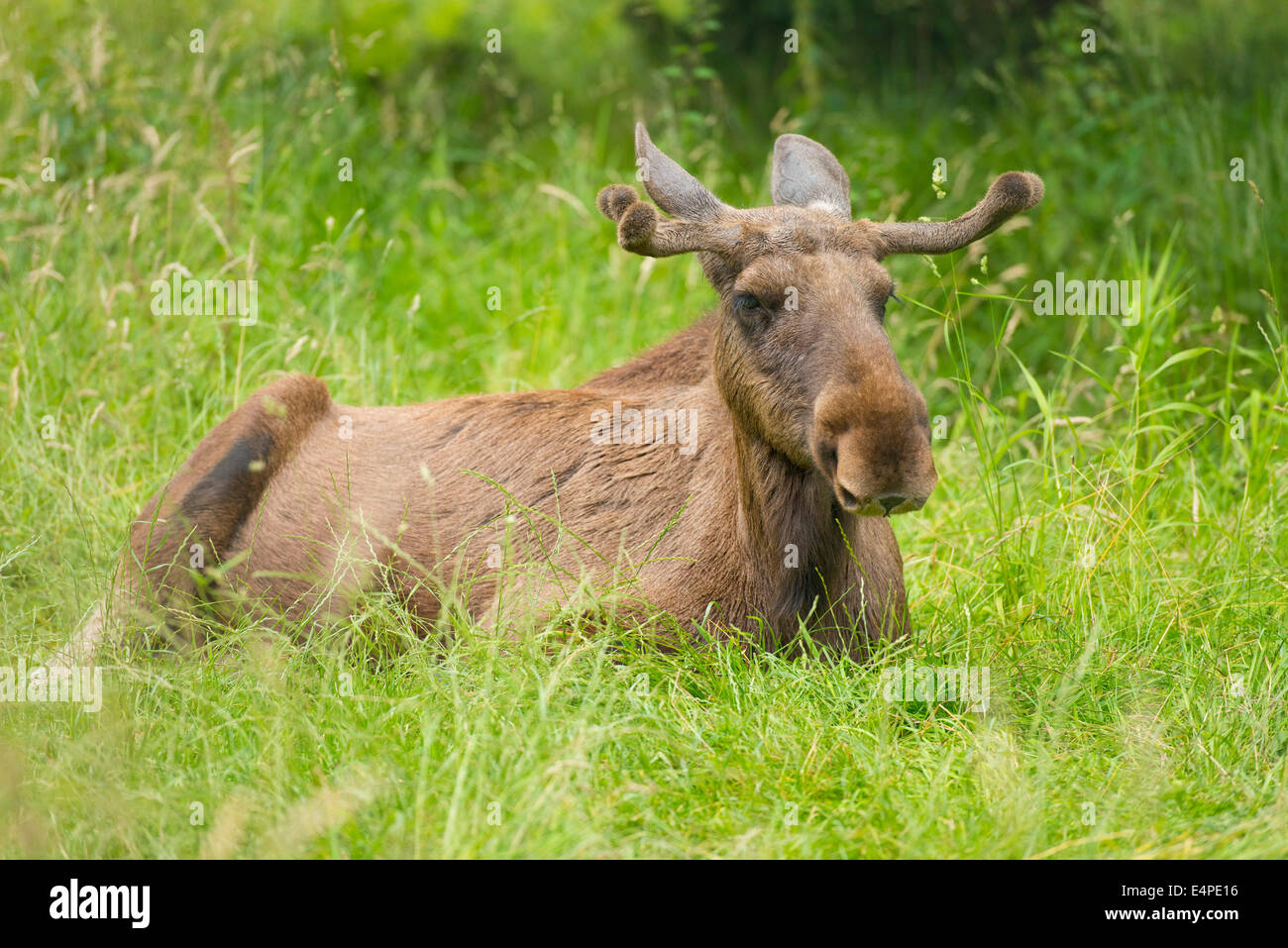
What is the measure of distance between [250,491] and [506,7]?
7.50 metres

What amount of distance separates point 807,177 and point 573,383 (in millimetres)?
2750

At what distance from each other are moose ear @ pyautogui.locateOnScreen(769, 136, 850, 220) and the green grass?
51 centimetres

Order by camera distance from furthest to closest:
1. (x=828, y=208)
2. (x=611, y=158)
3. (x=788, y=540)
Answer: (x=611, y=158), (x=828, y=208), (x=788, y=540)

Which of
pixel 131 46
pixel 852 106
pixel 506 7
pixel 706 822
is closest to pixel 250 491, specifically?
Result: pixel 706 822

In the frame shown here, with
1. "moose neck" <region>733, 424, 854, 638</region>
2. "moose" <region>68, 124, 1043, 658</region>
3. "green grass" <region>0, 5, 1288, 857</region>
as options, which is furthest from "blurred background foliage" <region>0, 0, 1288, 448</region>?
"moose neck" <region>733, 424, 854, 638</region>

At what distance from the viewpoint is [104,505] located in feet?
21.2

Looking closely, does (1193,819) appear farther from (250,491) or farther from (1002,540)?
(250,491)

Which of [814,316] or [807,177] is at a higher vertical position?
[807,177]

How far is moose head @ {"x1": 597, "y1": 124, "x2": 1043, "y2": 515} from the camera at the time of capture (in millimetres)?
4289

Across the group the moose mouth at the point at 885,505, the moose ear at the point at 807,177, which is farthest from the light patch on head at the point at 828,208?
the moose mouth at the point at 885,505

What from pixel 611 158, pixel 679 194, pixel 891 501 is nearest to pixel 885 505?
pixel 891 501

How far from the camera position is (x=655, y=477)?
18.4 ft

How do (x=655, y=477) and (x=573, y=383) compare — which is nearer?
(x=655, y=477)

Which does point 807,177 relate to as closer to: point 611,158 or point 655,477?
point 655,477
